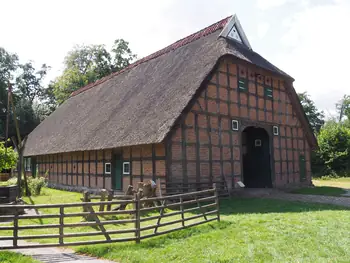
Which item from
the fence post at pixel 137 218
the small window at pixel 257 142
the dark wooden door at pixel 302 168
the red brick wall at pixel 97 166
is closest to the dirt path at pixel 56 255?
the fence post at pixel 137 218

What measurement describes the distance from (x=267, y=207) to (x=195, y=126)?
14.9 feet

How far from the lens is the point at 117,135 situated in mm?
14805

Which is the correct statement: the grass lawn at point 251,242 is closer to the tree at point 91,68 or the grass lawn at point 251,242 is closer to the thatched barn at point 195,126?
the thatched barn at point 195,126

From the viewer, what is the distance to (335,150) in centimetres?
2922

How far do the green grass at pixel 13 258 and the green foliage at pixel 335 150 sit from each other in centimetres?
2807

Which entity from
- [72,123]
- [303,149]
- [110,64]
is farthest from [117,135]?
[110,64]

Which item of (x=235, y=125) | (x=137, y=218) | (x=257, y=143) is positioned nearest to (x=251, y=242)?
(x=137, y=218)

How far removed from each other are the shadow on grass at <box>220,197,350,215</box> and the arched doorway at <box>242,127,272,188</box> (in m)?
5.11

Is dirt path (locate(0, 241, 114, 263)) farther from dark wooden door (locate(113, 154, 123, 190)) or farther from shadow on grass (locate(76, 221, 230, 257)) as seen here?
dark wooden door (locate(113, 154, 123, 190))

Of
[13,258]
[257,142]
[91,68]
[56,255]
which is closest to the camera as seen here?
[13,258]

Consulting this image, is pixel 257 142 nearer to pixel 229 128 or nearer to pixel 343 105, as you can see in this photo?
pixel 229 128

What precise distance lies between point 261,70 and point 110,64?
3075cm

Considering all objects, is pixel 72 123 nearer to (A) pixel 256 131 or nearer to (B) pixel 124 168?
(B) pixel 124 168

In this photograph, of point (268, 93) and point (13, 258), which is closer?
point (13, 258)
